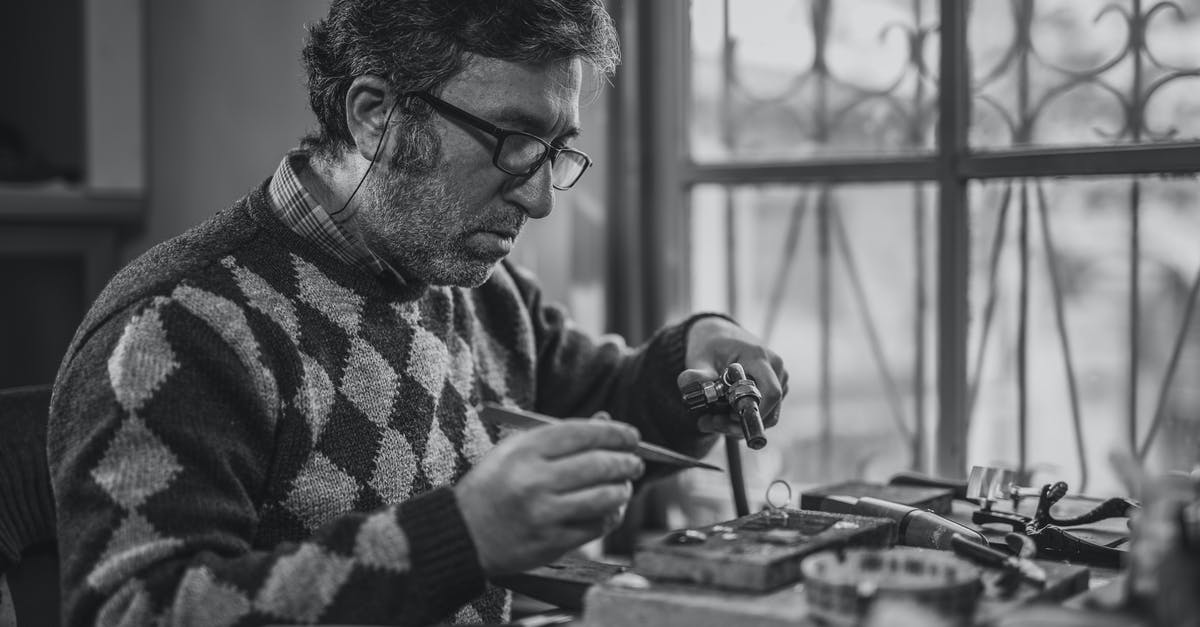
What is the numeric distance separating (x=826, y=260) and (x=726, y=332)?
0.67 metres

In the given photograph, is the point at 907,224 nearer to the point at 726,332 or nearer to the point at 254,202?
the point at 726,332

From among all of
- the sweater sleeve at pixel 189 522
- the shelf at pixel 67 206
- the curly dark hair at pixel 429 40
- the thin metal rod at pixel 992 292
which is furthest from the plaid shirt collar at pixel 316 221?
the shelf at pixel 67 206

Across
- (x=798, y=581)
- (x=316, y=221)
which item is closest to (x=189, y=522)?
(x=316, y=221)

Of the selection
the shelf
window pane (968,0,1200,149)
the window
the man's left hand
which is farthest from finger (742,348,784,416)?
the shelf

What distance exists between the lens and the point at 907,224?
7.13 ft

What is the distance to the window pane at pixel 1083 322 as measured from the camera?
1893 millimetres

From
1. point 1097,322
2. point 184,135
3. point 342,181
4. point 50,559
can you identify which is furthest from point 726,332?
point 184,135

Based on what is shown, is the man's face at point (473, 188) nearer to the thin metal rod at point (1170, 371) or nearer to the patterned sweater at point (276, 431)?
the patterned sweater at point (276, 431)

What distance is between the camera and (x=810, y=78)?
2.26m

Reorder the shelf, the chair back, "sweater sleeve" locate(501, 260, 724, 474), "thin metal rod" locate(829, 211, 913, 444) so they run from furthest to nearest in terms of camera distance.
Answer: the shelf, "thin metal rod" locate(829, 211, 913, 444), "sweater sleeve" locate(501, 260, 724, 474), the chair back

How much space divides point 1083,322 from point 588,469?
4.13 feet

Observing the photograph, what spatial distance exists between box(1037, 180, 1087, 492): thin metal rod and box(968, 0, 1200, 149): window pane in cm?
16

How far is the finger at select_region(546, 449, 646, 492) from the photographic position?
3.47ft

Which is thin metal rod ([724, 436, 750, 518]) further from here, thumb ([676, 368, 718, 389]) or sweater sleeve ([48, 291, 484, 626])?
sweater sleeve ([48, 291, 484, 626])
